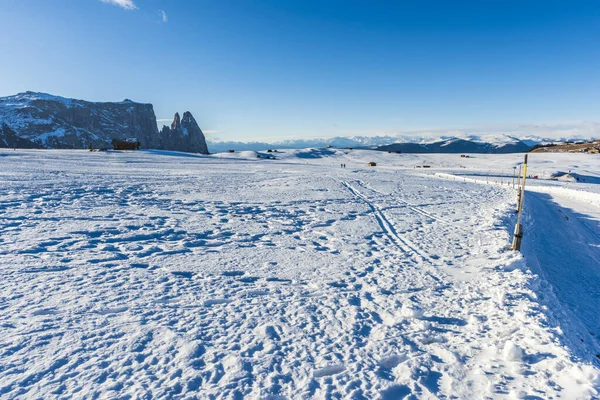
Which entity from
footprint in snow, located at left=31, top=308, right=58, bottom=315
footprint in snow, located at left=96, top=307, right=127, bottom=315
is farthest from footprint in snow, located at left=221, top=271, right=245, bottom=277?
footprint in snow, located at left=31, top=308, right=58, bottom=315

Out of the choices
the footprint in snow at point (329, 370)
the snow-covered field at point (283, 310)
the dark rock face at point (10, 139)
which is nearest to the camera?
the snow-covered field at point (283, 310)

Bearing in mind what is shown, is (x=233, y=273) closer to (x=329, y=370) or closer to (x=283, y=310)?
(x=283, y=310)

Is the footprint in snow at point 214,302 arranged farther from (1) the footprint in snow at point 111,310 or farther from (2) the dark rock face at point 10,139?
(2) the dark rock face at point 10,139

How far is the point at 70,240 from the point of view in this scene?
8383 millimetres

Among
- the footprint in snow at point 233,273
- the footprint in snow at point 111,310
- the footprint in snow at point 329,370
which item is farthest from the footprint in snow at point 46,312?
the footprint in snow at point 329,370

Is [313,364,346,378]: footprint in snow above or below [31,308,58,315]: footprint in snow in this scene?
below

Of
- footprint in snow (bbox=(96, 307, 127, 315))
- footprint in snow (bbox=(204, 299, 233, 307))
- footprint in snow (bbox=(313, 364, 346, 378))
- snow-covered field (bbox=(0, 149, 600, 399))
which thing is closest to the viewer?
snow-covered field (bbox=(0, 149, 600, 399))

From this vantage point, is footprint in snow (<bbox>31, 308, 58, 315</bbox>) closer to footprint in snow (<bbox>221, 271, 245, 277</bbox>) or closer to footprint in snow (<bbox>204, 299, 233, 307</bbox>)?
footprint in snow (<bbox>204, 299, 233, 307</bbox>)

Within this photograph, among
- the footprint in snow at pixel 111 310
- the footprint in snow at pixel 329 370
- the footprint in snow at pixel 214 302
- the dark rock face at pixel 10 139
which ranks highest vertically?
the dark rock face at pixel 10 139

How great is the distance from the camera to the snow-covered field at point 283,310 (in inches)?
151

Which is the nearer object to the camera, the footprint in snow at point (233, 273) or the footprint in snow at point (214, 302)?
the footprint in snow at point (214, 302)

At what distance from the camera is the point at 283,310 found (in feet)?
18.0

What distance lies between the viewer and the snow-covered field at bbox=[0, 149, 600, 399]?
383 cm

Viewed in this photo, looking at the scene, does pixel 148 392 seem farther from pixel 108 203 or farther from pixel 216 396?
pixel 108 203
